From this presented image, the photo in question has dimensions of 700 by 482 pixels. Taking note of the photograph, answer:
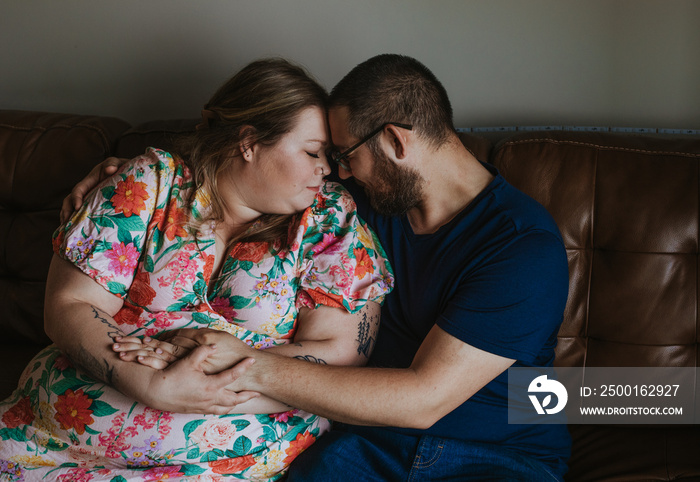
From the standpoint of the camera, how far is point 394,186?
4.79 ft

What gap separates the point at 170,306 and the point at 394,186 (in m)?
0.62

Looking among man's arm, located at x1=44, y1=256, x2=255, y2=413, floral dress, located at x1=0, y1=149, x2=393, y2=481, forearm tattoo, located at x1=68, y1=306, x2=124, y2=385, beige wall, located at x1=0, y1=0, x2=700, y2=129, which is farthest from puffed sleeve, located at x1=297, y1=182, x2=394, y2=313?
beige wall, located at x1=0, y1=0, x2=700, y2=129

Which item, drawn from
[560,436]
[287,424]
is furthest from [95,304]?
Result: [560,436]

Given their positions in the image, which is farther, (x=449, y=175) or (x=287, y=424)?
(x=449, y=175)

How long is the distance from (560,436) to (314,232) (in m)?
0.82

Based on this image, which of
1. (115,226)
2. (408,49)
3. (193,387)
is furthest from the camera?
(408,49)

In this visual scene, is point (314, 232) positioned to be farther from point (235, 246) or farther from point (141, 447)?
point (141, 447)

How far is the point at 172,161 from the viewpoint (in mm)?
1483

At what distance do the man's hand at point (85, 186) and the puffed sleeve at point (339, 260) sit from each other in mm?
548

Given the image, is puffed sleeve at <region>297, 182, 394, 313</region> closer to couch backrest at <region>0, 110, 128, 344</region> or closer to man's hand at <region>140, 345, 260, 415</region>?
man's hand at <region>140, 345, 260, 415</region>

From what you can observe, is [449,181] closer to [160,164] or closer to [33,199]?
[160,164]

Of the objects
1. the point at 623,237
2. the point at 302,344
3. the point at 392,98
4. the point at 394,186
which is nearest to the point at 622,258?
the point at 623,237

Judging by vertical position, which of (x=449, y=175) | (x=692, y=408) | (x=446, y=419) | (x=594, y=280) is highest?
(x=449, y=175)

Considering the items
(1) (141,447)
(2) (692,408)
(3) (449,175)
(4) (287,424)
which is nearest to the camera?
(1) (141,447)
